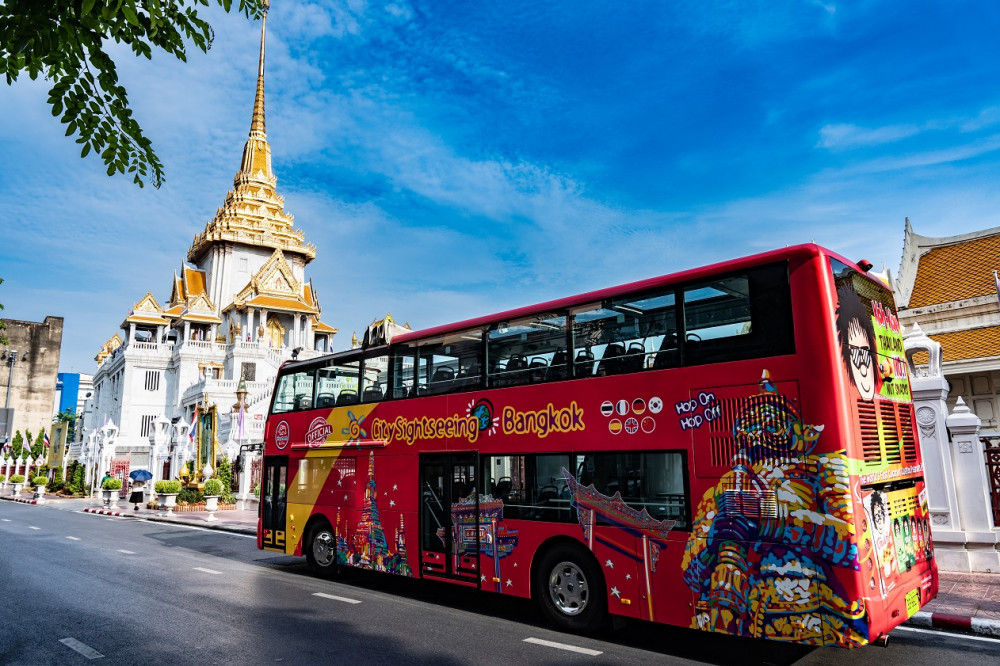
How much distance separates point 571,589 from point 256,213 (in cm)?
6127

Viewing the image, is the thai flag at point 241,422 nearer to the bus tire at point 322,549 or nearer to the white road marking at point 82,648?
the bus tire at point 322,549

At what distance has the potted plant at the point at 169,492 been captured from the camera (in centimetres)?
2656

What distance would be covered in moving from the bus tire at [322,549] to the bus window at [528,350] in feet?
16.1

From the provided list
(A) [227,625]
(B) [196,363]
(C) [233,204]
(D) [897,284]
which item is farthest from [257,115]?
(A) [227,625]

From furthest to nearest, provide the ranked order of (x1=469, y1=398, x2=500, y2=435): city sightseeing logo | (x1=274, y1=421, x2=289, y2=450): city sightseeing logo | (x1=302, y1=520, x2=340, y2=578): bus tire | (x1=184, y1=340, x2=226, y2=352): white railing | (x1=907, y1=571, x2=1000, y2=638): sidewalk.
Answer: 1. (x1=184, y1=340, x2=226, y2=352): white railing
2. (x1=274, y1=421, x2=289, y2=450): city sightseeing logo
3. (x1=302, y1=520, x2=340, y2=578): bus tire
4. (x1=469, y1=398, x2=500, y2=435): city sightseeing logo
5. (x1=907, y1=571, x2=1000, y2=638): sidewalk

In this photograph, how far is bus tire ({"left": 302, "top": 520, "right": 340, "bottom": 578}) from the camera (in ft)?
37.3

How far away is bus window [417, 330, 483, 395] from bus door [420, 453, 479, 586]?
1.00m

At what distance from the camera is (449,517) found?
9070 millimetres

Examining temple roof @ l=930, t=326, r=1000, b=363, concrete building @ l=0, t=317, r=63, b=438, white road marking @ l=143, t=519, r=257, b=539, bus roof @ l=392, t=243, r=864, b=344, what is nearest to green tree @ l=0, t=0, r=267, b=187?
bus roof @ l=392, t=243, r=864, b=344

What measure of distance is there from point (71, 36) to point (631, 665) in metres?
6.95

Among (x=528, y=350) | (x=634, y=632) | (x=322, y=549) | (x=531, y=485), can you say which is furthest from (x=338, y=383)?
(x=634, y=632)

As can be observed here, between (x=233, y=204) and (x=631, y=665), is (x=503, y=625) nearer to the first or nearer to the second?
(x=631, y=665)

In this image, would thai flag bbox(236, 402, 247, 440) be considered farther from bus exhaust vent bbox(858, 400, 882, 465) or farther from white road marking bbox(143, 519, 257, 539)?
bus exhaust vent bbox(858, 400, 882, 465)

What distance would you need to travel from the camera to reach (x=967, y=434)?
10.6 metres
